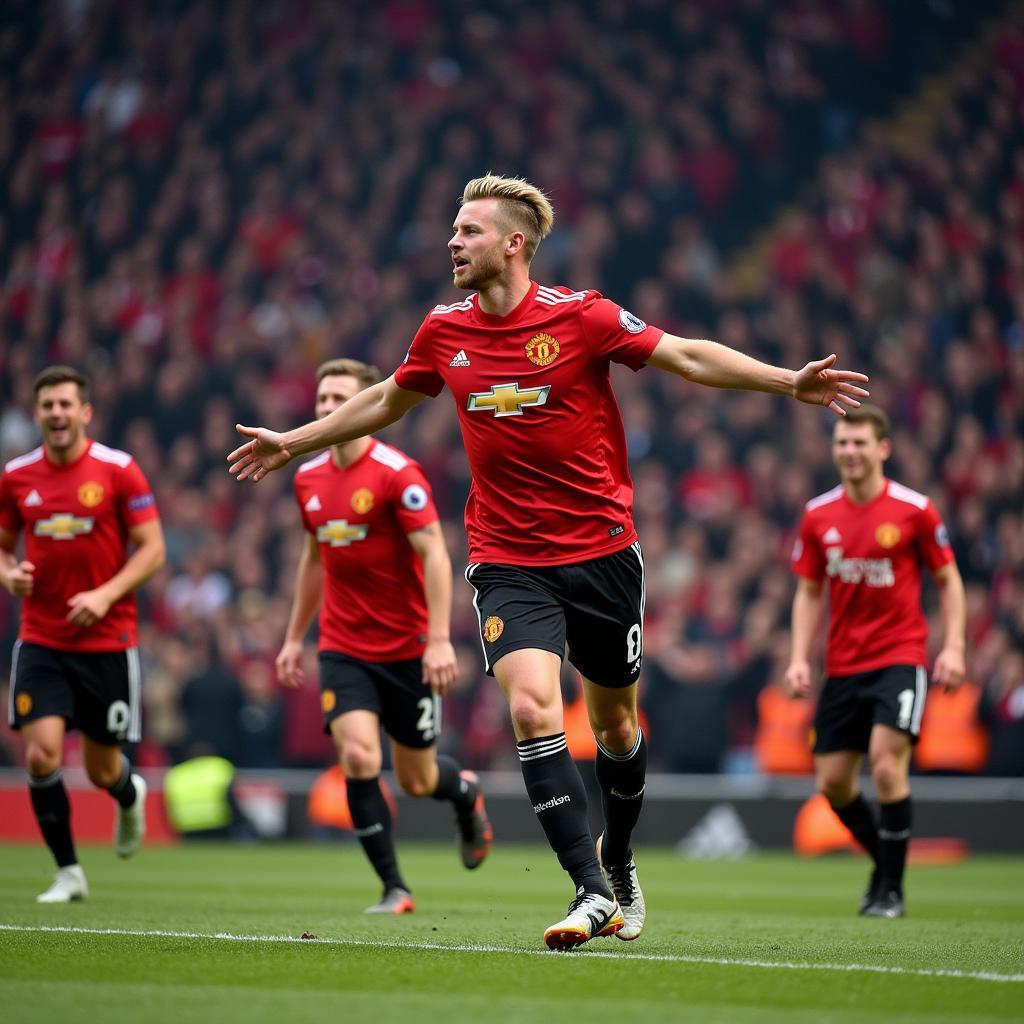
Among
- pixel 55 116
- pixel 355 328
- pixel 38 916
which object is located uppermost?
pixel 55 116

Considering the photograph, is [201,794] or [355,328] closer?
[201,794]

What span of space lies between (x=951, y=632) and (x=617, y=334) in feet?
12.2

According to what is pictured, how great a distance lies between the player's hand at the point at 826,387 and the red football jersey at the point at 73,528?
4.47 m

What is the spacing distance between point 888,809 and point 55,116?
19.3 metres

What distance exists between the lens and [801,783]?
15805 millimetres

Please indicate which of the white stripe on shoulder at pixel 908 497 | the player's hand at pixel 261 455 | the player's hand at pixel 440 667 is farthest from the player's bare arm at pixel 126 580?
the white stripe on shoulder at pixel 908 497

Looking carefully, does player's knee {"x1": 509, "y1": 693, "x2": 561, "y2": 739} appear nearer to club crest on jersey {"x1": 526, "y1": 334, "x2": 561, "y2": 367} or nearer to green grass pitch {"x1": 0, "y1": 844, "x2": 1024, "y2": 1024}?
green grass pitch {"x1": 0, "y1": 844, "x2": 1024, "y2": 1024}

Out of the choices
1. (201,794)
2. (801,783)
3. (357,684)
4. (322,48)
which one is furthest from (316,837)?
(322,48)

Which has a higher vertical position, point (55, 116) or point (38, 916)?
point (55, 116)

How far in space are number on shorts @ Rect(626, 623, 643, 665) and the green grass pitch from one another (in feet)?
3.46

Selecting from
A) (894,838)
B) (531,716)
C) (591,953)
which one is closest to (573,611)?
(531,716)

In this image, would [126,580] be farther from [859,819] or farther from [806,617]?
[859,819]

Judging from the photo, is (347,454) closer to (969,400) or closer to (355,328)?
(969,400)

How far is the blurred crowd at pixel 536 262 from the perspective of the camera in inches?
690
